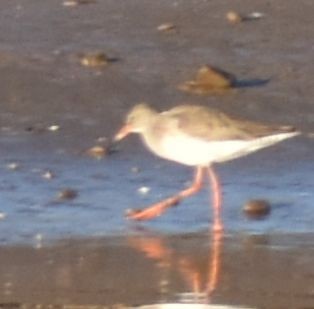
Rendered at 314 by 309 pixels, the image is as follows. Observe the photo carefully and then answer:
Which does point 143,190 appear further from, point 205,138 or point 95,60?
point 95,60

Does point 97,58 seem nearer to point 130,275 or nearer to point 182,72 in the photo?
point 182,72

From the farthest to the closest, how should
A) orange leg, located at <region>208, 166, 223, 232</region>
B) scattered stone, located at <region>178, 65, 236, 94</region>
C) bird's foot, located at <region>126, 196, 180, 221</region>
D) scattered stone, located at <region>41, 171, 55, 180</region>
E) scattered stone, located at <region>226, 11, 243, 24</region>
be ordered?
scattered stone, located at <region>226, 11, 243, 24</region> → scattered stone, located at <region>178, 65, 236, 94</region> → scattered stone, located at <region>41, 171, 55, 180</region> → bird's foot, located at <region>126, 196, 180, 221</region> → orange leg, located at <region>208, 166, 223, 232</region>

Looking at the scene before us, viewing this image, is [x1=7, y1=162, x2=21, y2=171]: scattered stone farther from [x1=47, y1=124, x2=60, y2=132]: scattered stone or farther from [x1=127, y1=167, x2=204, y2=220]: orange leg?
[x1=127, y1=167, x2=204, y2=220]: orange leg

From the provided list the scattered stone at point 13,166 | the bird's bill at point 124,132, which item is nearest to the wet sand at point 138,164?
the scattered stone at point 13,166

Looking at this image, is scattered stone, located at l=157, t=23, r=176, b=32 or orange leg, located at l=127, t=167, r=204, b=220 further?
scattered stone, located at l=157, t=23, r=176, b=32

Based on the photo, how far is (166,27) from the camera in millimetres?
12641

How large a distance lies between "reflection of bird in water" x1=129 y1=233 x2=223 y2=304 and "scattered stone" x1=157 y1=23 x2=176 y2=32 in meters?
4.10

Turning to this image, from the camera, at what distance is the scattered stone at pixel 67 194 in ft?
30.8

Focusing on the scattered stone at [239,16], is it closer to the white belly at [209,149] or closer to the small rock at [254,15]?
the small rock at [254,15]

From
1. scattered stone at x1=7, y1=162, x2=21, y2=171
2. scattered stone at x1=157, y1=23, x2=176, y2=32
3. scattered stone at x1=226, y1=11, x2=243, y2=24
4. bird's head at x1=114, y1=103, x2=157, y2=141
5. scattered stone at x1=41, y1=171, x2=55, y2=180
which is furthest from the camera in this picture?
scattered stone at x1=226, y1=11, x2=243, y2=24

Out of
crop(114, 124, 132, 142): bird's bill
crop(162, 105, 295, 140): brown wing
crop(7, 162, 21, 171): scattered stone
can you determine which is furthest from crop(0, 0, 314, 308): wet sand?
crop(162, 105, 295, 140): brown wing

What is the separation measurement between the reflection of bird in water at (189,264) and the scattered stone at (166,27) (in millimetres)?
4098

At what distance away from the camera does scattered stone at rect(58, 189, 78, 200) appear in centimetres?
938

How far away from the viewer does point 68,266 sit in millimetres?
8078
